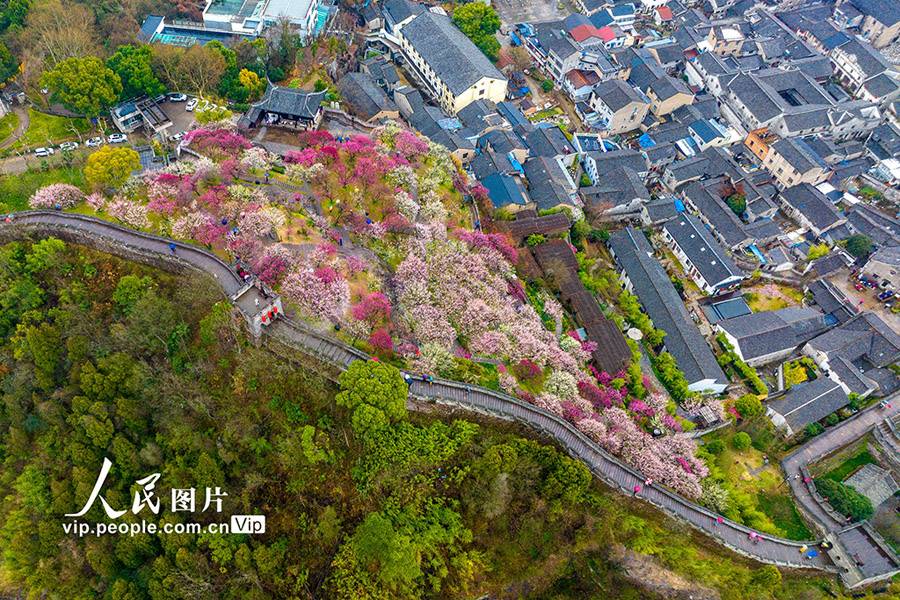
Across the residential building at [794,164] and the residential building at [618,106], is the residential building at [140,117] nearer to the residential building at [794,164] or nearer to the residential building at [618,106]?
the residential building at [618,106]

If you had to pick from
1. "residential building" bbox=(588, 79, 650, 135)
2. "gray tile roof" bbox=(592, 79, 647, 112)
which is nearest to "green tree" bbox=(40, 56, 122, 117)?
"residential building" bbox=(588, 79, 650, 135)

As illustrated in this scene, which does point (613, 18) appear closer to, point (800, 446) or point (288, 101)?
point (288, 101)

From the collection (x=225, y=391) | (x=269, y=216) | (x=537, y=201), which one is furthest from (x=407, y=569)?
(x=537, y=201)

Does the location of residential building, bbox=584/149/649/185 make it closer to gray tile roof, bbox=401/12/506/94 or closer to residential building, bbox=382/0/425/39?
gray tile roof, bbox=401/12/506/94

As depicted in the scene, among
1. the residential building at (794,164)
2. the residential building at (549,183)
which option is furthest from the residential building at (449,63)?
the residential building at (794,164)

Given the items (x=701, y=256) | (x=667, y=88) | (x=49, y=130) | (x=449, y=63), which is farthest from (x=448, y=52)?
(x=49, y=130)

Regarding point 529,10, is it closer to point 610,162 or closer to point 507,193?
point 610,162

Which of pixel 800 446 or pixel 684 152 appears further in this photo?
pixel 684 152
